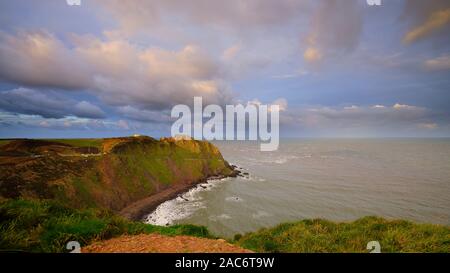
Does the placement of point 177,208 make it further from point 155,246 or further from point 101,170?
point 155,246

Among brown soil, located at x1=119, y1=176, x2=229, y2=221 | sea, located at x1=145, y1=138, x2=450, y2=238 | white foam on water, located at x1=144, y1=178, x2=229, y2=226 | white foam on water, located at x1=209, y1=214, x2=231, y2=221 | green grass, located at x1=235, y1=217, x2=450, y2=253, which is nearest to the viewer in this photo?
green grass, located at x1=235, y1=217, x2=450, y2=253

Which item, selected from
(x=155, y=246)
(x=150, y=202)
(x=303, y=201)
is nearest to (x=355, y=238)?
(x=155, y=246)

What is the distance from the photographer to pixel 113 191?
4238cm

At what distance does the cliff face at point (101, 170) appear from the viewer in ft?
115

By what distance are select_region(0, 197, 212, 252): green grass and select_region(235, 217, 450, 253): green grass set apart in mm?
5693

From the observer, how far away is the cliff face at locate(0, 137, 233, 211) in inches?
1382

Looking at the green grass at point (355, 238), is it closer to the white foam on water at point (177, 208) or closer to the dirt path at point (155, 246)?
the dirt path at point (155, 246)

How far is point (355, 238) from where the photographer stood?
945cm

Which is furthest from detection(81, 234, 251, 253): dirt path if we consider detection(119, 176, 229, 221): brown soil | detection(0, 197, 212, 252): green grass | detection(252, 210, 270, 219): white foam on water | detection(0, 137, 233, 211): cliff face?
detection(119, 176, 229, 221): brown soil

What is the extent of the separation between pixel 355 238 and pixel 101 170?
156ft

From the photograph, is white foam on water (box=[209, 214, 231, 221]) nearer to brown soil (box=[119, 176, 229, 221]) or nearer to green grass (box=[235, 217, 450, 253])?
brown soil (box=[119, 176, 229, 221])
